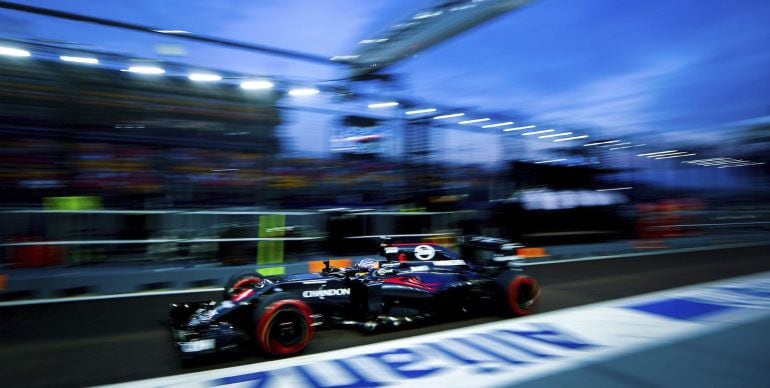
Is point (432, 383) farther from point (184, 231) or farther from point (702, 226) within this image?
point (702, 226)

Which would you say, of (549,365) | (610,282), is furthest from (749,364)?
(610,282)

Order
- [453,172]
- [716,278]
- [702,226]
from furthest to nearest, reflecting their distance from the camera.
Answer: [702,226] < [453,172] < [716,278]

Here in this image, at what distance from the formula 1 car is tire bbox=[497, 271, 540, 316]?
10 millimetres

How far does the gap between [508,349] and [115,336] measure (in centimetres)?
342

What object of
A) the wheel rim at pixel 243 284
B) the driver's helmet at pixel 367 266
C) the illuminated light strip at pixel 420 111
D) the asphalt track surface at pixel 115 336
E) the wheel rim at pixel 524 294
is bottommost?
the asphalt track surface at pixel 115 336

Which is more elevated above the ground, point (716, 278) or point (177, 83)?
point (177, 83)

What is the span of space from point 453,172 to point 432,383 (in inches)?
280

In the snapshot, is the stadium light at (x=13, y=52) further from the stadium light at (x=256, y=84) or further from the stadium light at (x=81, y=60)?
the stadium light at (x=256, y=84)

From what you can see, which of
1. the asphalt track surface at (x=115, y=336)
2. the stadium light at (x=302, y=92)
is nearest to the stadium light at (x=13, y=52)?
the asphalt track surface at (x=115, y=336)

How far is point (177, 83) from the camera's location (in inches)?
283

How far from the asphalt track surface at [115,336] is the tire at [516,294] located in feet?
1.04

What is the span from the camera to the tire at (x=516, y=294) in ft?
14.8

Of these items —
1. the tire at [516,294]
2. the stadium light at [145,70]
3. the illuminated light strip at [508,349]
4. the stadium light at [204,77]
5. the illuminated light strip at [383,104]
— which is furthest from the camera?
the illuminated light strip at [383,104]

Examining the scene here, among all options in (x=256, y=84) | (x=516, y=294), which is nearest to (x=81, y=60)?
(x=256, y=84)
